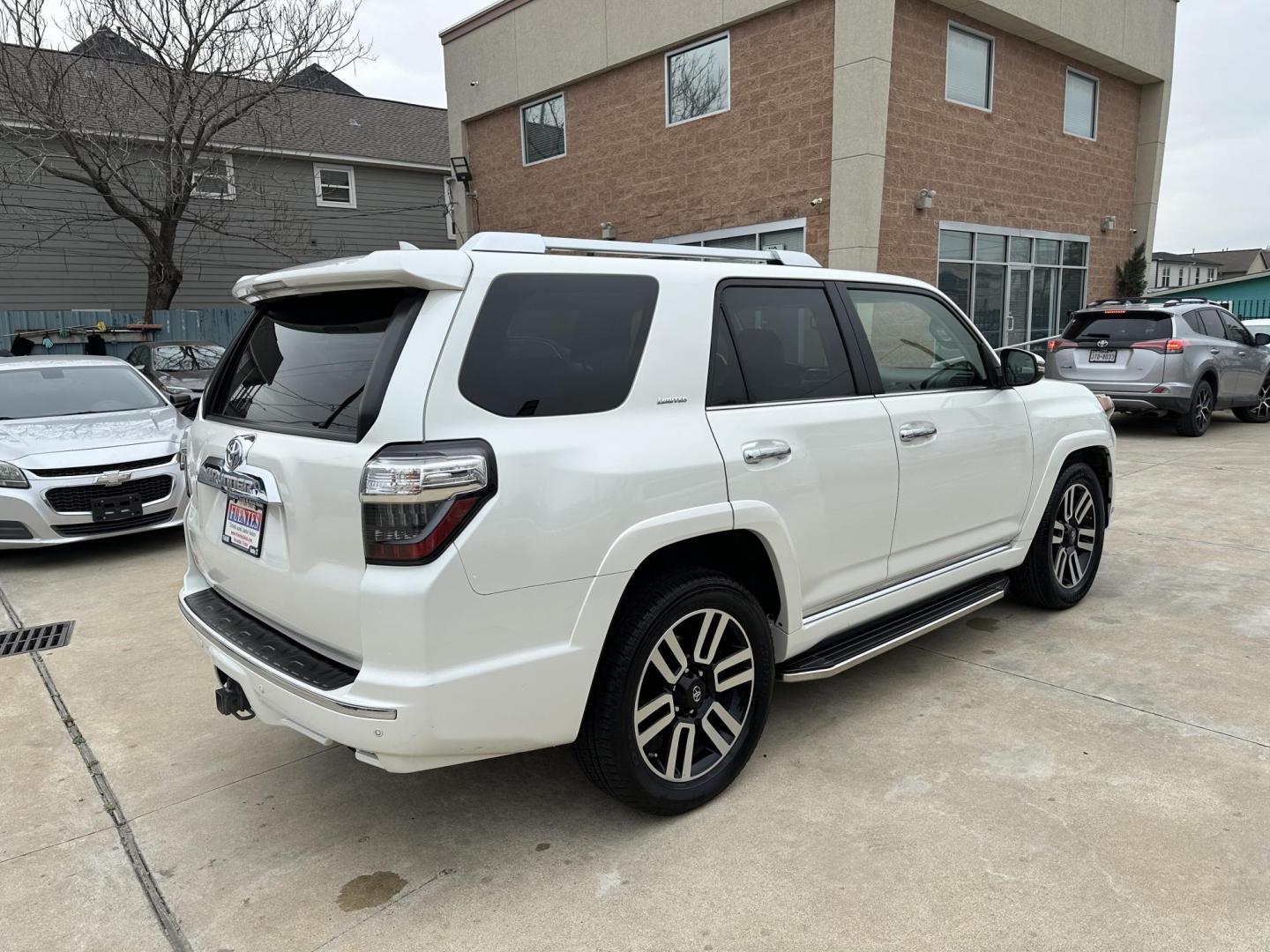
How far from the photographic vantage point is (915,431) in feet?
11.5

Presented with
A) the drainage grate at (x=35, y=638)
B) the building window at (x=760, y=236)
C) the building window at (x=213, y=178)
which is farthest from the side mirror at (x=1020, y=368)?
the building window at (x=213, y=178)

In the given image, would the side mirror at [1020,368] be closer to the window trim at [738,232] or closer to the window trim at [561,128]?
the window trim at [738,232]

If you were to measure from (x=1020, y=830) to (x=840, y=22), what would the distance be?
454 inches

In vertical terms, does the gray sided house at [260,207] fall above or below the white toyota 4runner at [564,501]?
above

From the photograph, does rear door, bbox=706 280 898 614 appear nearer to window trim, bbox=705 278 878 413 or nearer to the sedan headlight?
window trim, bbox=705 278 878 413

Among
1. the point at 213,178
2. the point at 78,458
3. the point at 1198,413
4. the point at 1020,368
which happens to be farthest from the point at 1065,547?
the point at 213,178

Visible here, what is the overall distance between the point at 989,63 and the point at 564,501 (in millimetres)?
13964

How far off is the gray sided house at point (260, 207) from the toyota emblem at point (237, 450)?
1559 cm

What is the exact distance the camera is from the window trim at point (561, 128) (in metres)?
16.2

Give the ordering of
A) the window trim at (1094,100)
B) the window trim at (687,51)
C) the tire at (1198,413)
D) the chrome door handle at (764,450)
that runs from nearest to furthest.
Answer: the chrome door handle at (764,450) → the tire at (1198,413) → the window trim at (687,51) → the window trim at (1094,100)

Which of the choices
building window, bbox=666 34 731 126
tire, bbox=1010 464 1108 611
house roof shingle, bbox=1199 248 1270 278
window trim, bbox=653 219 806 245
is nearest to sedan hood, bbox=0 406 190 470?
tire, bbox=1010 464 1108 611

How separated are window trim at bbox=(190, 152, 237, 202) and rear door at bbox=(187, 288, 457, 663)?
1496 centimetres

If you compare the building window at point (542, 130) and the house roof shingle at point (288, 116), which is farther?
the building window at point (542, 130)

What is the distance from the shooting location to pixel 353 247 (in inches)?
867
